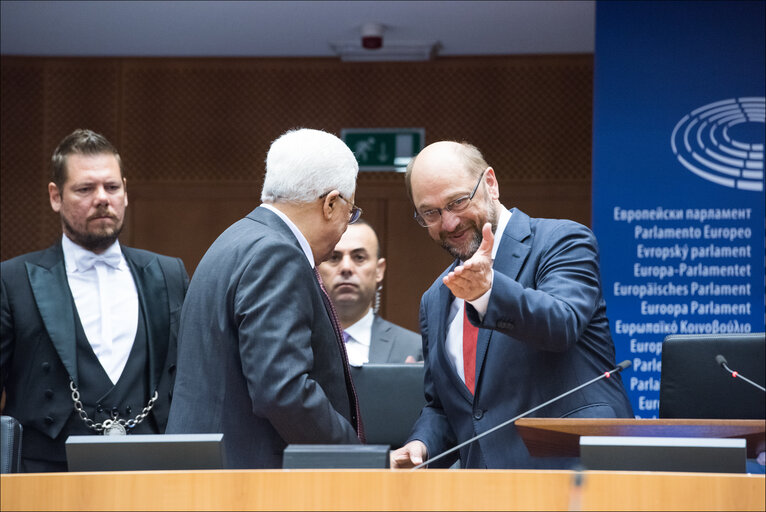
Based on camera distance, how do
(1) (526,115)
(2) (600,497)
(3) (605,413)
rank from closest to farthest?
1. (2) (600,497)
2. (3) (605,413)
3. (1) (526,115)

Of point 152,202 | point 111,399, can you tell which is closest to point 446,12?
point 152,202

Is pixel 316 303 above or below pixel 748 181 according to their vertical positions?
below

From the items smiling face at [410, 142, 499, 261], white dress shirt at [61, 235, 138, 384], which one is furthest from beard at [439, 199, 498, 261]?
white dress shirt at [61, 235, 138, 384]

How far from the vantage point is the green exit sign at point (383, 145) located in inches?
269

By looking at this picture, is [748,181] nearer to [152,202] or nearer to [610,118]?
[610,118]

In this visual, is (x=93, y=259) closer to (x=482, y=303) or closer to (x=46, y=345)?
(x=46, y=345)

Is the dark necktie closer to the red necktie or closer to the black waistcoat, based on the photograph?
the red necktie

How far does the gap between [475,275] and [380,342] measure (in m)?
1.83

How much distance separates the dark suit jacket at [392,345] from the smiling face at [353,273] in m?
0.11

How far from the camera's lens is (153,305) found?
2.92 m

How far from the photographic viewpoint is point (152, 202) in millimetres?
6980

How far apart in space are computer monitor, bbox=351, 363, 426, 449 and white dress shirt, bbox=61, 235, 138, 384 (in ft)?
2.31

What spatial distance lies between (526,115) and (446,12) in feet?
4.16

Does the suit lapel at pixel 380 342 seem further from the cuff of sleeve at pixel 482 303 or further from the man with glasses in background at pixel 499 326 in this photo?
the cuff of sleeve at pixel 482 303
